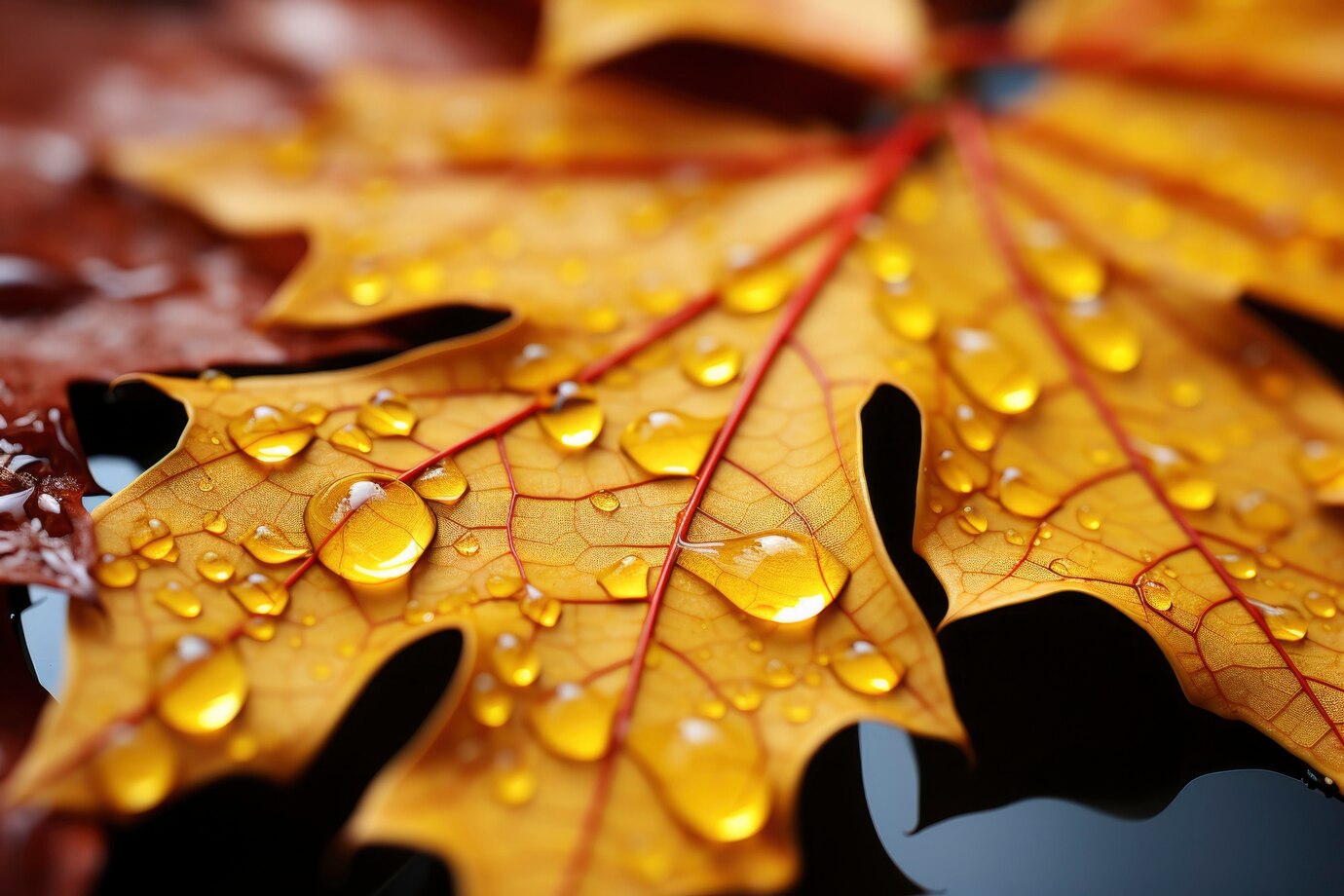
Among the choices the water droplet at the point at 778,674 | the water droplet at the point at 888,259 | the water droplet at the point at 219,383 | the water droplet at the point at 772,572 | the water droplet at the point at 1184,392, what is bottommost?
the water droplet at the point at 778,674

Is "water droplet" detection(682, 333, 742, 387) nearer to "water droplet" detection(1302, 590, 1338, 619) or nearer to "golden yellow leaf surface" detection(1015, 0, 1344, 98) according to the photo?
"water droplet" detection(1302, 590, 1338, 619)

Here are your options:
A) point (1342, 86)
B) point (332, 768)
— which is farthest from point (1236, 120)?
point (332, 768)

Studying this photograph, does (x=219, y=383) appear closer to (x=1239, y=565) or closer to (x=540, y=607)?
(x=540, y=607)

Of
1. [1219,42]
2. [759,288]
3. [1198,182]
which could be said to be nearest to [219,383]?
[759,288]

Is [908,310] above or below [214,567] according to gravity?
above

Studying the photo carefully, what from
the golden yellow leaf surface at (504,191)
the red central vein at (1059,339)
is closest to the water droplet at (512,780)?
the golden yellow leaf surface at (504,191)

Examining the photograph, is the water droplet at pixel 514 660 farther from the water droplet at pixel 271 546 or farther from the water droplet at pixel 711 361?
the water droplet at pixel 711 361

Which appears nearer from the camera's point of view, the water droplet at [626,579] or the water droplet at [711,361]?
the water droplet at [626,579]
